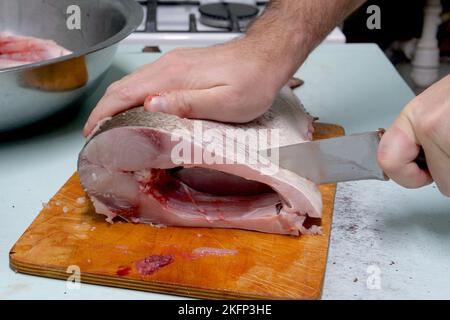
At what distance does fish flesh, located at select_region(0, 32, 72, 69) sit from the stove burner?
0.80 meters

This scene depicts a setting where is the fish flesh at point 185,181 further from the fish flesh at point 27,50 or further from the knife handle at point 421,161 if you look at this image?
the fish flesh at point 27,50

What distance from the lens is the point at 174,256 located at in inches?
45.6

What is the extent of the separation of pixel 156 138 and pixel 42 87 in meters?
0.38

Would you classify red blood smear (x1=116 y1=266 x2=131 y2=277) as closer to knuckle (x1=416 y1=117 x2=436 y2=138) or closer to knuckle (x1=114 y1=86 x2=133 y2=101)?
knuckle (x1=114 y1=86 x2=133 y2=101)

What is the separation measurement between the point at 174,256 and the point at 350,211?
0.38 metres

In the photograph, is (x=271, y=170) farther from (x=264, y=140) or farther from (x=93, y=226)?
(x=93, y=226)

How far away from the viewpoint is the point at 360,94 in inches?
74.3

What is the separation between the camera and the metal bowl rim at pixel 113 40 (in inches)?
54.0

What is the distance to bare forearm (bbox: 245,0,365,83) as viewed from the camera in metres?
1.40

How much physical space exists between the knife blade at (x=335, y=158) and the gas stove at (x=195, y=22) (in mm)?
930

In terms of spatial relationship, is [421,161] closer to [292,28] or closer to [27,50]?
[292,28]

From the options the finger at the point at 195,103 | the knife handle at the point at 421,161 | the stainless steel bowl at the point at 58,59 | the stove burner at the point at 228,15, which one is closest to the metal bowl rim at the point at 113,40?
the stainless steel bowl at the point at 58,59

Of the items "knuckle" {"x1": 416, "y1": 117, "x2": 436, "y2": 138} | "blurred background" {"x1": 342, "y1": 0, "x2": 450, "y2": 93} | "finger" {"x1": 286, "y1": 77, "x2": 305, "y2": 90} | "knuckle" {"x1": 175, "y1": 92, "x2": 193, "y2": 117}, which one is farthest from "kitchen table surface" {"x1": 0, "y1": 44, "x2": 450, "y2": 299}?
"blurred background" {"x1": 342, "y1": 0, "x2": 450, "y2": 93}
